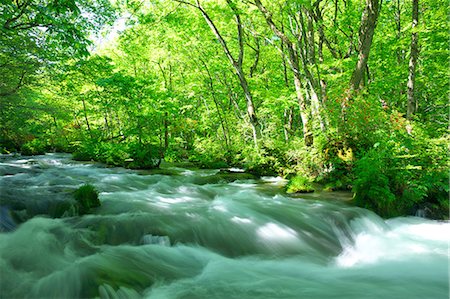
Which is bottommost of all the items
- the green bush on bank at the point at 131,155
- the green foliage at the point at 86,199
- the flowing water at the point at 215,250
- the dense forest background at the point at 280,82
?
the flowing water at the point at 215,250

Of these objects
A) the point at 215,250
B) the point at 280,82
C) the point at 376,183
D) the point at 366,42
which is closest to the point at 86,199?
the point at 215,250

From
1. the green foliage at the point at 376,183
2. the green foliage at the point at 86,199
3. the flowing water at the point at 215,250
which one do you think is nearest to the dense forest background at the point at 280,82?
the green foliage at the point at 376,183

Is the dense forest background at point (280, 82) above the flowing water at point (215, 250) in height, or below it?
above

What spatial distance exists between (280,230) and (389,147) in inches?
129

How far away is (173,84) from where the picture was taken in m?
21.3

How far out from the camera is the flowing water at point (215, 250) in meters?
3.29

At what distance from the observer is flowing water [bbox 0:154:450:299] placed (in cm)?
329

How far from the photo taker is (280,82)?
59.4ft

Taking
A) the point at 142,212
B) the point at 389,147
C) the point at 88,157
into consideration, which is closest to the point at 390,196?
the point at 389,147

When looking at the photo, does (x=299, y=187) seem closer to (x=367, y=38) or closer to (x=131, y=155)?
(x=367, y=38)

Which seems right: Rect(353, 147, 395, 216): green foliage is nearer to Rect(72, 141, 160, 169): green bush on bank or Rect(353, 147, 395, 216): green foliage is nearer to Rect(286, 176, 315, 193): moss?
Rect(286, 176, 315, 193): moss

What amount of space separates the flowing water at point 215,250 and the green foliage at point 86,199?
0.17 metres

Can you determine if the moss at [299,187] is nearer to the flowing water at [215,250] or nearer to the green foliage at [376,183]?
the flowing water at [215,250]

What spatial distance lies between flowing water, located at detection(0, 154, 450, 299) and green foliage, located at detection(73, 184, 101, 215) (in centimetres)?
17
